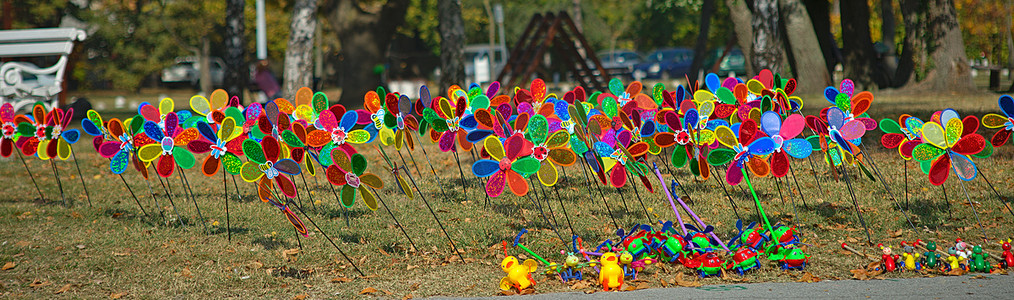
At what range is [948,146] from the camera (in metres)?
4.54

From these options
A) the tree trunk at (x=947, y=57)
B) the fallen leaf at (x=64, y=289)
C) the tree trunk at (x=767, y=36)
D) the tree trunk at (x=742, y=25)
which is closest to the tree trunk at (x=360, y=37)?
the tree trunk at (x=742, y=25)

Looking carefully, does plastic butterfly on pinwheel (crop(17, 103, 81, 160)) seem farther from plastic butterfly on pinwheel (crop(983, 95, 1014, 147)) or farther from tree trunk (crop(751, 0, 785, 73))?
tree trunk (crop(751, 0, 785, 73))

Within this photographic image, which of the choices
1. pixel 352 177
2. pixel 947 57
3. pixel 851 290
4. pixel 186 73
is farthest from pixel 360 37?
pixel 186 73

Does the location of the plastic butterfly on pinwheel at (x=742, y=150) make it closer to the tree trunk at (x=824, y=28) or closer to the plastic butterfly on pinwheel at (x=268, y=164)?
the plastic butterfly on pinwheel at (x=268, y=164)

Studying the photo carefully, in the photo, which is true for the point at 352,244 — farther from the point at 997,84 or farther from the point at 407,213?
the point at 997,84

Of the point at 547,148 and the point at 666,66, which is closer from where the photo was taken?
the point at 547,148

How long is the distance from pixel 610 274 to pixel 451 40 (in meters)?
9.53

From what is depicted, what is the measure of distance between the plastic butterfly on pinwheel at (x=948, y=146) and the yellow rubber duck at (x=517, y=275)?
2287 millimetres

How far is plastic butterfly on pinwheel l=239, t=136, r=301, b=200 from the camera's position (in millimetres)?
4520

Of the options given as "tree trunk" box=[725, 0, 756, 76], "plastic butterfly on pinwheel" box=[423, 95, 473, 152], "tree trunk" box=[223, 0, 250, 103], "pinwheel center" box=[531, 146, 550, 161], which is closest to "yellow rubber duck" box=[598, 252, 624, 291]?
"pinwheel center" box=[531, 146, 550, 161]

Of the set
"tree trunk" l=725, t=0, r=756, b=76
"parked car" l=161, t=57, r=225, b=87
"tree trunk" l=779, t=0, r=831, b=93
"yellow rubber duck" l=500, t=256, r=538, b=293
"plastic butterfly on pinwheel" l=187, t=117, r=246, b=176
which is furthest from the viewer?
"parked car" l=161, t=57, r=225, b=87

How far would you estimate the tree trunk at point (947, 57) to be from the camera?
1382cm

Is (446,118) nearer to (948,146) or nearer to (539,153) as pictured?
(539,153)

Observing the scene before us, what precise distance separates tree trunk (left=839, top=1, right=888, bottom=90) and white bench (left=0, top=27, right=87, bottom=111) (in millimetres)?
13285
